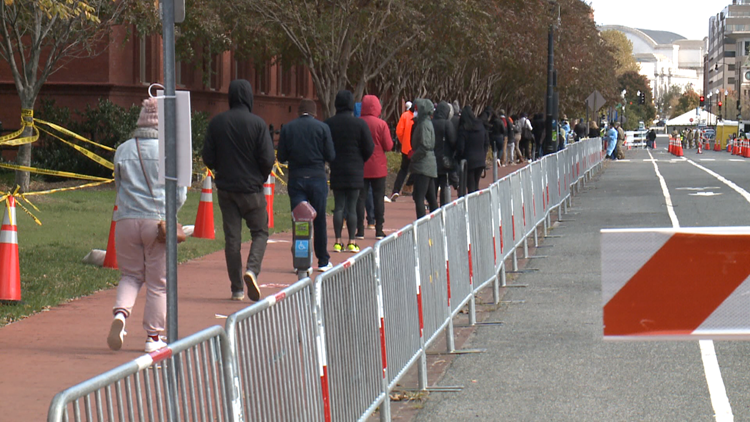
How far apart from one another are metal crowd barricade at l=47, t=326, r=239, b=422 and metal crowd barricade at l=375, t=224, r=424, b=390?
2.65m

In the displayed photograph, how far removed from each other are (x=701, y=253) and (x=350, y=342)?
6.41 feet

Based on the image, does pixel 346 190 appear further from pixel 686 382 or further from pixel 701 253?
pixel 701 253

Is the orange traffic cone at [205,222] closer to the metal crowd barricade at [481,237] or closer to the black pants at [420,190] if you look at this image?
the black pants at [420,190]

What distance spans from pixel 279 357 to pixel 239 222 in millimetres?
6020

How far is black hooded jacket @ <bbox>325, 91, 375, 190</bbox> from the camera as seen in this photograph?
13.6 meters

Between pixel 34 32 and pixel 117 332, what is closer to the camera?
pixel 117 332

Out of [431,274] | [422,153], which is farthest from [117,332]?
[422,153]

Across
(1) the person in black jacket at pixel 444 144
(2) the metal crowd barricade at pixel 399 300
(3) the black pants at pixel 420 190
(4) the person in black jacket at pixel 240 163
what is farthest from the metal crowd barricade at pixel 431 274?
(1) the person in black jacket at pixel 444 144

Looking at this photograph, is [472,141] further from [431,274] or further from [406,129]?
[431,274]

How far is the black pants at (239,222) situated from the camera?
34.3 ft

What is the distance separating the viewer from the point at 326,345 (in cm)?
535

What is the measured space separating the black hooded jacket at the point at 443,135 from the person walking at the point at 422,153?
134cm

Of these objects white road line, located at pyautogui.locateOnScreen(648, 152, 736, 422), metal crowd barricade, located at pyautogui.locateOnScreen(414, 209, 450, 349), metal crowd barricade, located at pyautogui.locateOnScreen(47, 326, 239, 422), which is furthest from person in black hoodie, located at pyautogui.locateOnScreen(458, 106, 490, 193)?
metal crowd barricade, located at pyautogui.locateOnScreen(47, 326, 239, 422)

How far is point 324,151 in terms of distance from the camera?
12211 mm
